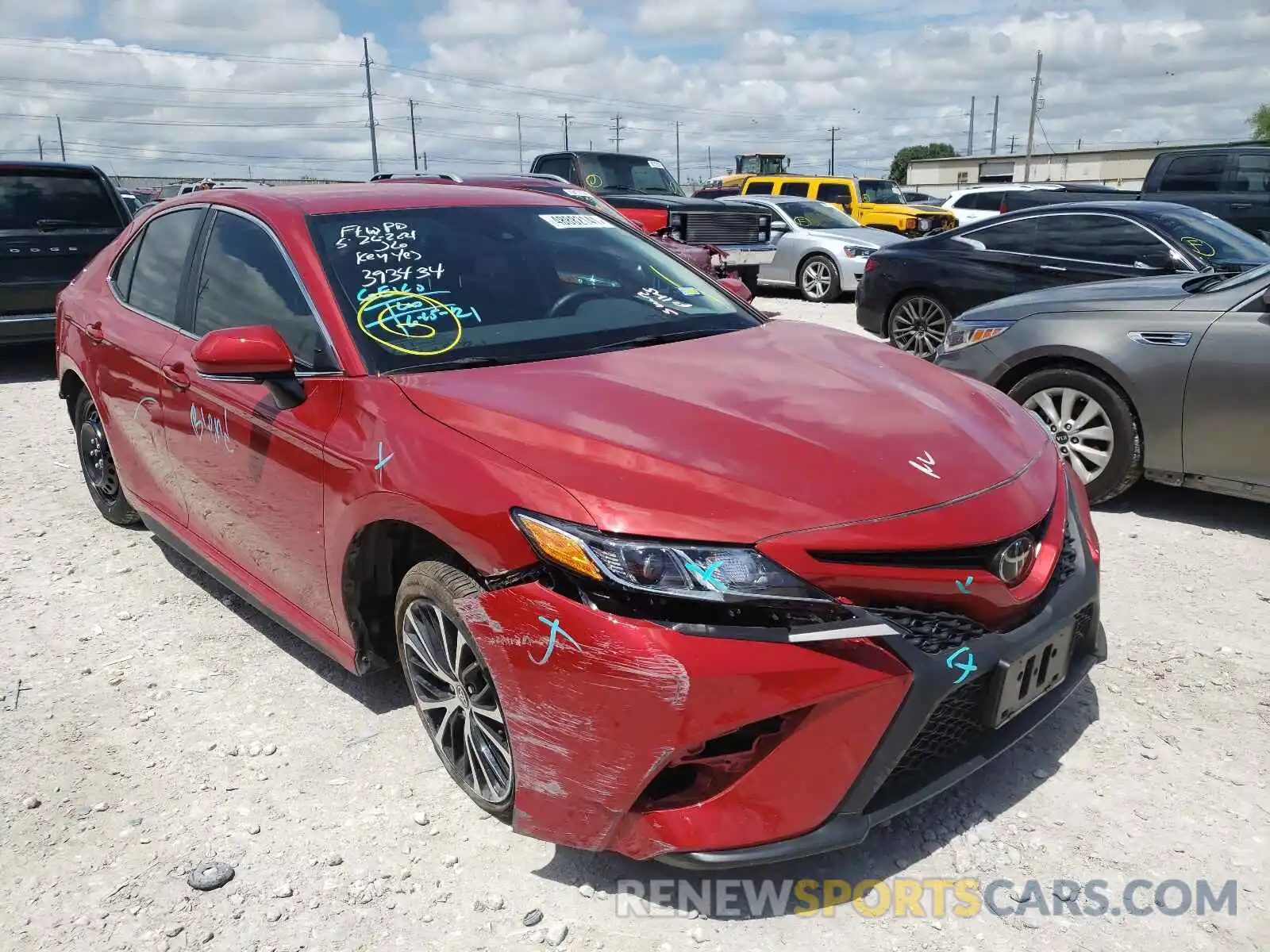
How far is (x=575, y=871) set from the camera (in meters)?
2.46

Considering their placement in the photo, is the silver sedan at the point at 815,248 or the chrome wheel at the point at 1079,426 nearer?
the chrome wheel at the point at 1079,426

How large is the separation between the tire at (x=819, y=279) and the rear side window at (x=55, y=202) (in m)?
8.83

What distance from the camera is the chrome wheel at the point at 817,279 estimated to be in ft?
45.9

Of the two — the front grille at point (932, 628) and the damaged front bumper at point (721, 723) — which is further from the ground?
the front grille at point (932, 628)

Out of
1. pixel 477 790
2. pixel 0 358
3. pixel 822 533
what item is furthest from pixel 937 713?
pixel 0 358

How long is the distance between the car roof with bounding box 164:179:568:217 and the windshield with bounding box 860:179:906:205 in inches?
706

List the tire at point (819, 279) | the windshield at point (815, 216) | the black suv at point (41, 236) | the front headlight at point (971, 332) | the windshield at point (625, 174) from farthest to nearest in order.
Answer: the windshield at point (815, 216), the windshield at point (625, 174), the tire at point (819, 279), the black suv at point (41, 236), the front headlight at point (971, 332)

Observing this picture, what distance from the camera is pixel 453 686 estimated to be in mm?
2604

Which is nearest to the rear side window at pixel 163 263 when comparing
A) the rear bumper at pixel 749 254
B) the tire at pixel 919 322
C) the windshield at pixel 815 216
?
the tire at pixel 919 322

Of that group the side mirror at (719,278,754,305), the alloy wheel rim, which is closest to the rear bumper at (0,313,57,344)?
the side mirror at (719,278,754,305)

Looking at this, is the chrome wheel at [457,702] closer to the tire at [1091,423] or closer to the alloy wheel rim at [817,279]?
the tire at [1091,423]

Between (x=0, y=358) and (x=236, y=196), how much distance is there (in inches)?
339

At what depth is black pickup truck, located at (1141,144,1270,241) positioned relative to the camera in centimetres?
1149

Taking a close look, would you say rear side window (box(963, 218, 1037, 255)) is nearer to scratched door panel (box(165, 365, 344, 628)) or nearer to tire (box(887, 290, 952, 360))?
tire (box(887, 290, 952, 360))
